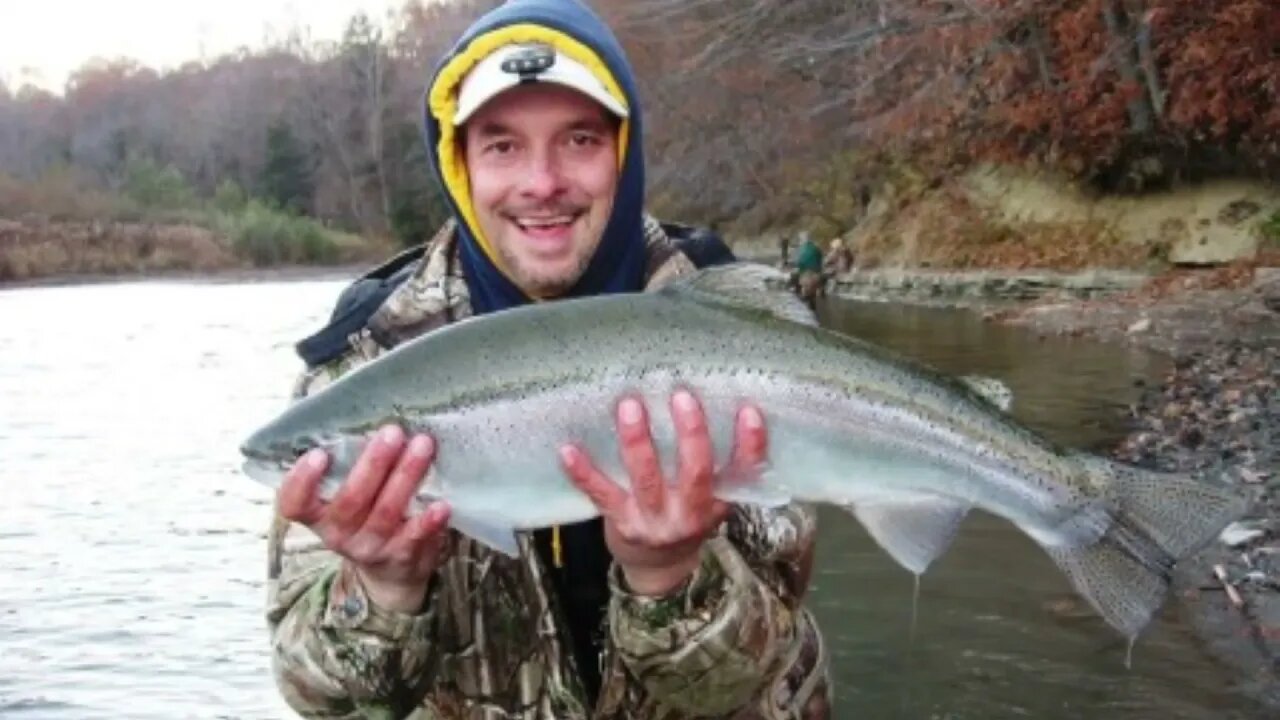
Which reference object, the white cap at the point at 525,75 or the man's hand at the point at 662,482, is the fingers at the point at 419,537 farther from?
the white cap at the point at 525,75

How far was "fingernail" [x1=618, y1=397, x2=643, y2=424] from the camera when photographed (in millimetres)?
2791

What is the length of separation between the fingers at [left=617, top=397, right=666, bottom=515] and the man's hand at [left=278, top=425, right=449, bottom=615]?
14.1 inches

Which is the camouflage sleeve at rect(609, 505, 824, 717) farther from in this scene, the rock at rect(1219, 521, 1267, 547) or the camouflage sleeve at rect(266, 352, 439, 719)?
the rock at rect(1219, 521, 1267, 547)

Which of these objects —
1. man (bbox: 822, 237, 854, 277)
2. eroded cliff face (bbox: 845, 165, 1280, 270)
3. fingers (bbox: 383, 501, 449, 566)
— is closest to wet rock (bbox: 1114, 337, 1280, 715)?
fingers (bbox: 383, 501, 449, 566)

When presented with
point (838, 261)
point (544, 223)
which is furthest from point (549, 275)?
point (838, 261)

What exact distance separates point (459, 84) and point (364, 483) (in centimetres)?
99

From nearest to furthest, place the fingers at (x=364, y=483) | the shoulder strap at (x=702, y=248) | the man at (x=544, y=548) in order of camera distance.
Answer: the fingers at (x=364, y=483)
the man at (x=544, y=548)
the shoulder strap at (x=702, y=248)

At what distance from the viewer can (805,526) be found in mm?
3369

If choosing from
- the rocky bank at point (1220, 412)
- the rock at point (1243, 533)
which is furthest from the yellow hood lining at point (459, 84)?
the rock at point (1243, 533)

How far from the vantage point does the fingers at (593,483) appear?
282 cm

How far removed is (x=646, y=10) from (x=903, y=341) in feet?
63.9

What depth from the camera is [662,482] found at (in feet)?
9.30

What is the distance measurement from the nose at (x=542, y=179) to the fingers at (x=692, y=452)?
1.86ft

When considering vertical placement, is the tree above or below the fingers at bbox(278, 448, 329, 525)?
below
